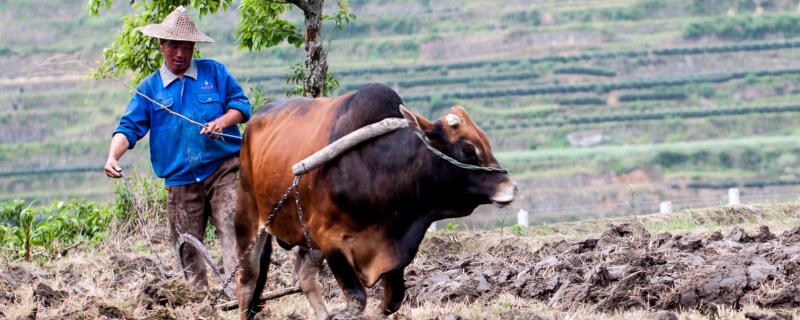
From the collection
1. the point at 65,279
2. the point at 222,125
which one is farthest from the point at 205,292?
the point at 65,279

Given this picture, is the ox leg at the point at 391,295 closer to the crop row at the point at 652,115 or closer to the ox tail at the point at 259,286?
the ox tail at the point at 259,286

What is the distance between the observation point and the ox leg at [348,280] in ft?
21.7

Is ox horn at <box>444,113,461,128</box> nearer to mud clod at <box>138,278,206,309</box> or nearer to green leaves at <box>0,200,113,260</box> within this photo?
mud clod at <box>138,278,206,309</box>

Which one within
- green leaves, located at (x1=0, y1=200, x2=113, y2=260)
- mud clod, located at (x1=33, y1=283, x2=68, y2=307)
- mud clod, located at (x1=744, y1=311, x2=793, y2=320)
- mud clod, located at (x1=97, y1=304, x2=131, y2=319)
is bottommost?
green leaves, located at (x1=0, y1=200, x2=113, y2=260)

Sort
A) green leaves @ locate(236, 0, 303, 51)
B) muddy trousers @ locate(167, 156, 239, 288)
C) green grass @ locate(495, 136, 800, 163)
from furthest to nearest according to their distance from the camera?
green grass @ locate(495, 136, 800, 163) → green leaves @ locate(236, 0, 303, 51) → muddy trousers @ locate(167, 156, 239, 288)

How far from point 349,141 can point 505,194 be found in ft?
2.68

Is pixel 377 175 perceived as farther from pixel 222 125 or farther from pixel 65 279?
pixel 65 279

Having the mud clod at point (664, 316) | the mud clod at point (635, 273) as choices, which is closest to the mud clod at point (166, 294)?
the mud clod at point (635, 273)

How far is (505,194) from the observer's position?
6.37 metres

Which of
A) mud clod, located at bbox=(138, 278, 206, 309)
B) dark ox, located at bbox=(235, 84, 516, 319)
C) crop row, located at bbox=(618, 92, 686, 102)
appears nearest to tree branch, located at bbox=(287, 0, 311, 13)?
dark ox, located at bbox=(235, 84, 516, 319)

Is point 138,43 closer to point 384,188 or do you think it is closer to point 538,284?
point 538,284

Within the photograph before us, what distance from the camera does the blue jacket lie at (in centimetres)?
766

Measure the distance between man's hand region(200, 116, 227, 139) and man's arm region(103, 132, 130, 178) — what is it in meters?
0.49

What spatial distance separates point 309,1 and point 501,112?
4286 cm
